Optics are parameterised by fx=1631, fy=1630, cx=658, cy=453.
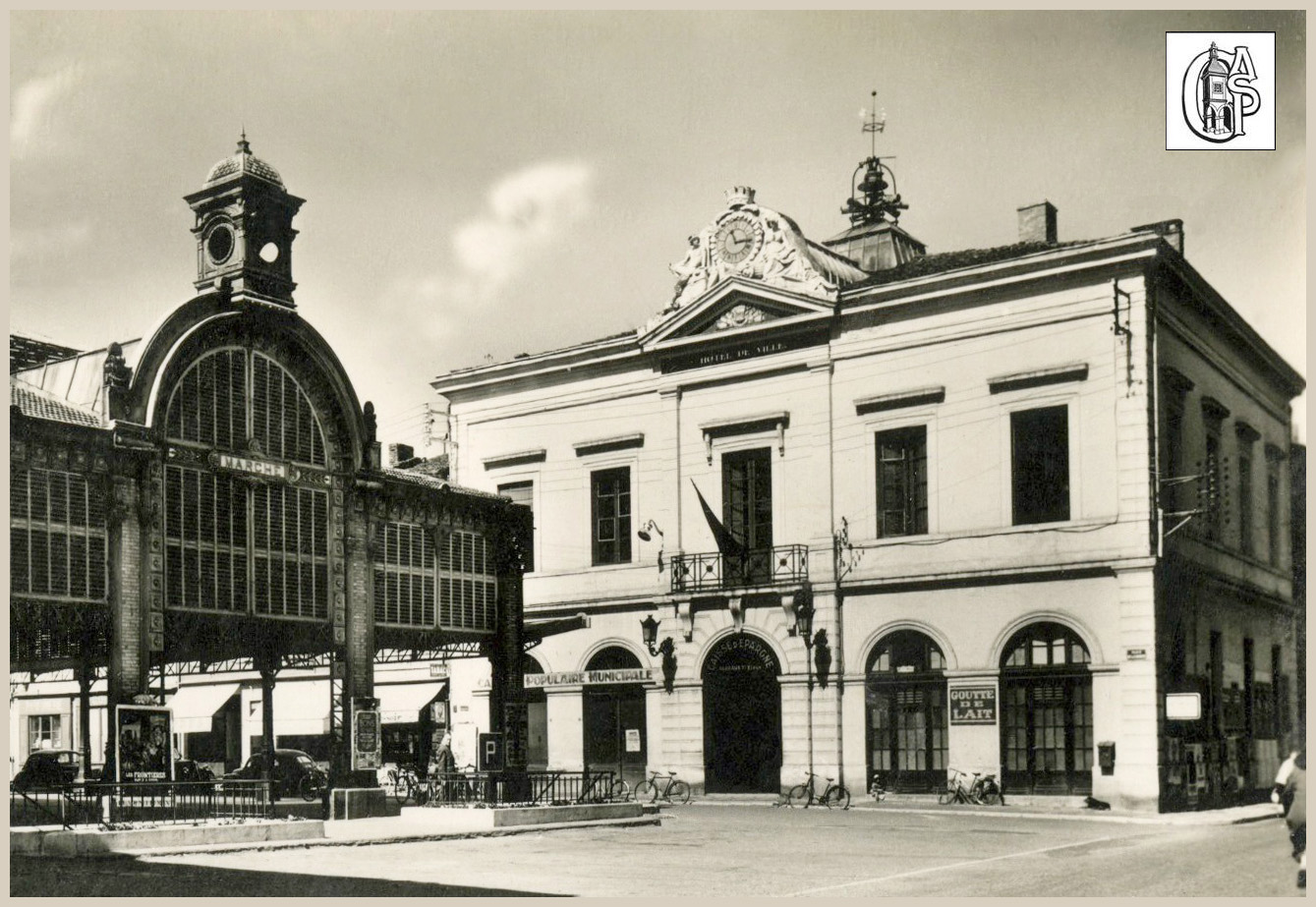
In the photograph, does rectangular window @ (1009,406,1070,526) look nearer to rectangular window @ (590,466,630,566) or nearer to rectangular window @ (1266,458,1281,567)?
rectangular window @ (1266,458,1281,567)

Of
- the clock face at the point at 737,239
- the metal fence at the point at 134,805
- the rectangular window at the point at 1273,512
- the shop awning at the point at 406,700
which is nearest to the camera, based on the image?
the metal fence at the point at 134,805

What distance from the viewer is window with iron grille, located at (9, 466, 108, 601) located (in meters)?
17.7

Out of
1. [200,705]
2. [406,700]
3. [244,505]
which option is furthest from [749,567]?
[200,705]

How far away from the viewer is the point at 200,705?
38406 mm

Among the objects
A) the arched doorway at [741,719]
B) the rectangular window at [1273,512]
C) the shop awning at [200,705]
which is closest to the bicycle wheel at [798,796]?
the arched doorway at [741,719]

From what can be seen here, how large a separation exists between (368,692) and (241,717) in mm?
17744

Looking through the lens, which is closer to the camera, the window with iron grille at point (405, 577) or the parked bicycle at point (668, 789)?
the window with iron grille at point (405, 577)

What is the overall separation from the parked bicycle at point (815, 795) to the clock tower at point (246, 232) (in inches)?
449

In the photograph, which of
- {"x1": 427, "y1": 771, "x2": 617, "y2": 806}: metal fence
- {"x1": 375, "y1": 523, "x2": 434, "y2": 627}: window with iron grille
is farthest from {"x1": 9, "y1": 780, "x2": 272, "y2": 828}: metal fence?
{"x1": 375, "y1": 523, "x2": 434, "y2": 627}: window with iron grille

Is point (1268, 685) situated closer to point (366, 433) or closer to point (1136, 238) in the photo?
point (1136, 238)

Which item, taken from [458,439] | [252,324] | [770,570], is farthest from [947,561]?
[252,324]

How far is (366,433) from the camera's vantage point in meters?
22.1

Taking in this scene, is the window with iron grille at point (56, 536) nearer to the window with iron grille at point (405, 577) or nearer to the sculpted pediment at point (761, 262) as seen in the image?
the window with iron grille at point (405, 577)

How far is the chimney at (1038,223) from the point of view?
26656 mm
